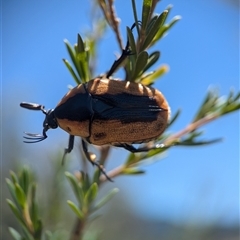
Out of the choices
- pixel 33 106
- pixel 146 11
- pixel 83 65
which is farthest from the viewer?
pixel 33 106

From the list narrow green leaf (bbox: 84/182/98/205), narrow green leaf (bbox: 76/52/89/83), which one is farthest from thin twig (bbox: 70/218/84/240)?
narrow green leaf (bbox: 76/52/89/83)

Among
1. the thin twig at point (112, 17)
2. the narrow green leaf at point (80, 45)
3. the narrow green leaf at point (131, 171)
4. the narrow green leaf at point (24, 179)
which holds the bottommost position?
the narrow green leaf at point (131, 171)

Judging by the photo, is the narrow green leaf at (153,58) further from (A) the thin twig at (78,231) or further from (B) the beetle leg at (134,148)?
(A) the thin twig at (78,231)

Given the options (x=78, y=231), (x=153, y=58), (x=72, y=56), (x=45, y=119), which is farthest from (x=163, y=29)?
(x=78, y=231)

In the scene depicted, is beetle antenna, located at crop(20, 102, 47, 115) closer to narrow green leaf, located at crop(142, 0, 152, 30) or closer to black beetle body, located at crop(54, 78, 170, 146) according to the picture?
black beetle body, located at crop(54, 78, 170, 146)

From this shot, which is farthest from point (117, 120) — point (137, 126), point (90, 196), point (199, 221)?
point (199, 221)

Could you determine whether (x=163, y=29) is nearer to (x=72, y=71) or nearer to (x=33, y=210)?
(x=72, y=71)

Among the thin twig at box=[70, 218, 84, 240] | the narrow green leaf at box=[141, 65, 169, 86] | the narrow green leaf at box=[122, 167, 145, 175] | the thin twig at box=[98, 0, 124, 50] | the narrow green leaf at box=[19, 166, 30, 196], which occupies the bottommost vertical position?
the thin twig at box=[70, 218, 84, 240]

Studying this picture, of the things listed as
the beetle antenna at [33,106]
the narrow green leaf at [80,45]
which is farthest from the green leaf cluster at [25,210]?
the narrow green leaf at [80,45]
